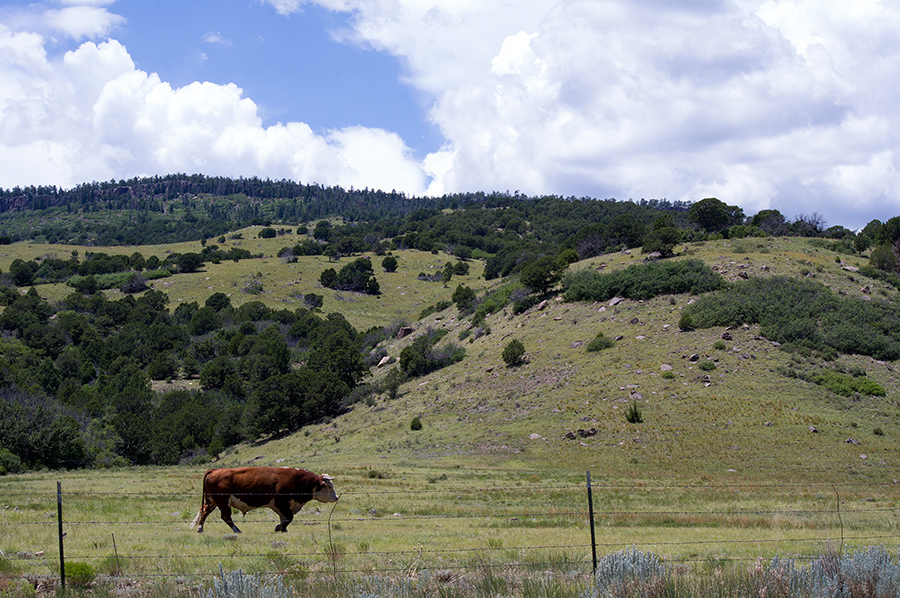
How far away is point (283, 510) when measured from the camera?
11891 mm

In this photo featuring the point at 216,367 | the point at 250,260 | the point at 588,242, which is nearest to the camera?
the point at 216,367

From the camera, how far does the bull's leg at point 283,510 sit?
38.7 feet

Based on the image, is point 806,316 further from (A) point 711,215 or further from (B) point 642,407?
(A) point 711,215

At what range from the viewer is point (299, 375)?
2153 inches

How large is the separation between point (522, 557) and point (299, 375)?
155ft

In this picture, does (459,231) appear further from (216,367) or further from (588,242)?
(216,367)

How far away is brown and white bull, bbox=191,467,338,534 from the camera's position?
38.1 ft

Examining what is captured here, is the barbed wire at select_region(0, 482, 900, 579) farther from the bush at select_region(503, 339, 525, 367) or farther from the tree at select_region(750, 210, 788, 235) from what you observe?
the tree at select_region(750, 210, 788, 235)

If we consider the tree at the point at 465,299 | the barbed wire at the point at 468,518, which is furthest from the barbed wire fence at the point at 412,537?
the tree at the point at 465,299

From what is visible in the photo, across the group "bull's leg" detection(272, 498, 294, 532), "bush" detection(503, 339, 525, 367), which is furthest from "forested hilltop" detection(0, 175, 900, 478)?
"bull's leg" detection(272, 498, 294, 532)

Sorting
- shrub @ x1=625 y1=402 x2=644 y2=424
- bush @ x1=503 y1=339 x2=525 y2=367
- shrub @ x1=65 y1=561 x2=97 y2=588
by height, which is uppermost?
bush @ x1=503 y1=339 x2=525 y2=367

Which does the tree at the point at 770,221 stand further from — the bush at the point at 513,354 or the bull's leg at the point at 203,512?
the bull's leg at the point at 203,512

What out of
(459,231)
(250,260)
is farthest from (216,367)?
(459,231)

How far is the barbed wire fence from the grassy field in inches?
3.0
